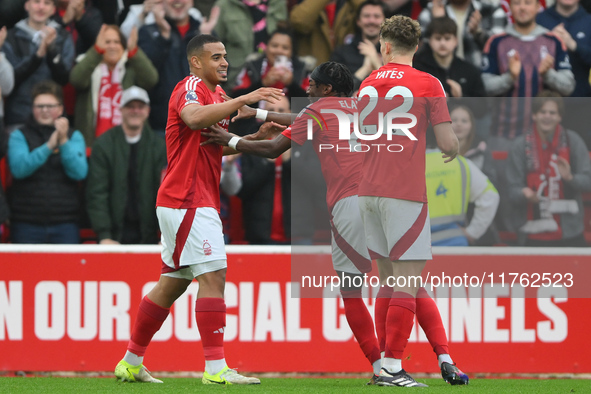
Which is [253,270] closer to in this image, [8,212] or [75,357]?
[75,357]

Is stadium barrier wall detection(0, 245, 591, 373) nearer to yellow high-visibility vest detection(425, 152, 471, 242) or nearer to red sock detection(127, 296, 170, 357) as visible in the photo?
yellow high-visibility vest detection(425, 152, 471, 242)

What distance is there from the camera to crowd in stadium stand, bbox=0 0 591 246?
24.4ft

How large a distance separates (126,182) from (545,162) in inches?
144

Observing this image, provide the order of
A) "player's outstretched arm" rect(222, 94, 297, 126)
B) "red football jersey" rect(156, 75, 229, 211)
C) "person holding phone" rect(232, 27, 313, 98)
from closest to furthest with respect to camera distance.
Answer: "red football jersey" rect(156, 75, 229, 211) → "player's outstretched arm" rect(222, 94, 297, 126) → "person holding phone" rect(232, 27, 313, 98)

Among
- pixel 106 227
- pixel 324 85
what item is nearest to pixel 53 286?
pixel 106 227

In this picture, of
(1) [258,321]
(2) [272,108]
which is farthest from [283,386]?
(2) [272,108]

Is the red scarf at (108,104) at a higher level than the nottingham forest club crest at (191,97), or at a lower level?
higher

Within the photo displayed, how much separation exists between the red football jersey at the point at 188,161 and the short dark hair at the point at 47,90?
8.97ft

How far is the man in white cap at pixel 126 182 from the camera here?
753 centimetres

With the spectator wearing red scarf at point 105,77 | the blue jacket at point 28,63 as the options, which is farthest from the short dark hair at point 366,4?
the blue jacket at point 28,63

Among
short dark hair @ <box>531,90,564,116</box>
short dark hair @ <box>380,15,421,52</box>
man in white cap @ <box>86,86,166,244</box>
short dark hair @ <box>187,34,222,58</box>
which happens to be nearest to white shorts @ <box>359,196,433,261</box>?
short dark hair @ <box>380,15,421,52</box>

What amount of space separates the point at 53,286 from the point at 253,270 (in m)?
1.52

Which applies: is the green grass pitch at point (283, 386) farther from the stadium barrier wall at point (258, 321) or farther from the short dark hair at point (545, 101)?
the short dark hair at point (545, 101)

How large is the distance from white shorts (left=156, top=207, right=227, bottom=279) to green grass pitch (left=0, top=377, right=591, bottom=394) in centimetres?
72
